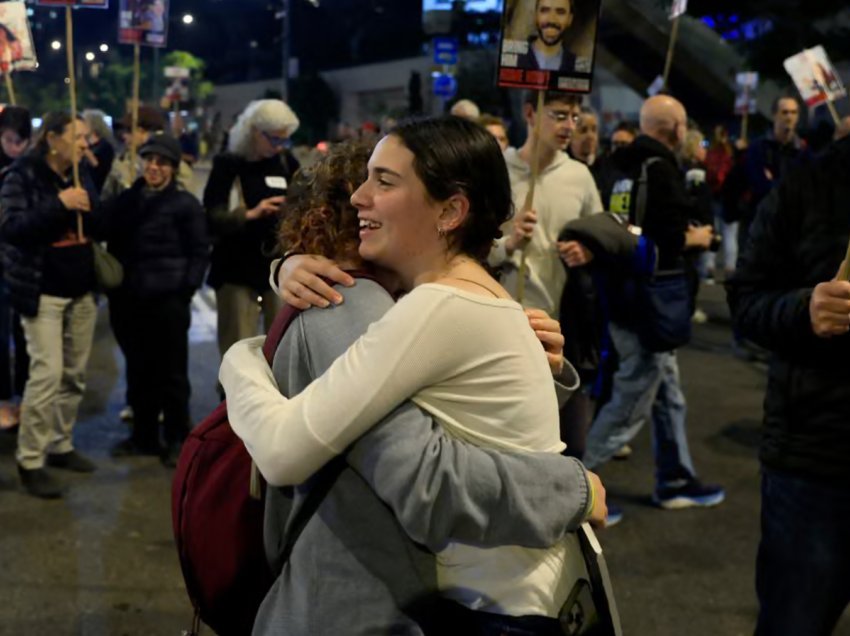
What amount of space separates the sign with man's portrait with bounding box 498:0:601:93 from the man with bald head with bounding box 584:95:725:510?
142 cm

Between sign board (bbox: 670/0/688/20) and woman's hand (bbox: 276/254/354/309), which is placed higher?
sign board (bbox: 670/0/688/20)

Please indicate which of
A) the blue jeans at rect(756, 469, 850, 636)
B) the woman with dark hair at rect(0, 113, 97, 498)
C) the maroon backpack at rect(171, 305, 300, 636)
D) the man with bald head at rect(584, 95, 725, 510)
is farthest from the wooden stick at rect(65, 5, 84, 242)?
the blue jeans at rect(756, 469, 850, 636)

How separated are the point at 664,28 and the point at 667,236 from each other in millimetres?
16035

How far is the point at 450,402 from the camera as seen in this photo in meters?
1.66

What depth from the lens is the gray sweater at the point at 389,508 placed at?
1.60m

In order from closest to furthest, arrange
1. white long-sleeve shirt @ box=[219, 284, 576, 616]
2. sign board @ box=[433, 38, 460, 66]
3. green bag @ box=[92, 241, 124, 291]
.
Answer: white long-sleeve shirt @ box=[219, 284, 576, 616] → green bag @ box=[92, 241, 124, 291] → sign board @ box=[433, 38, 460, 66]

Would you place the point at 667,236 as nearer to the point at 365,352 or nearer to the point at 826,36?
the point at 365,352

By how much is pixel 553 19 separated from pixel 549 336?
5.82 ft

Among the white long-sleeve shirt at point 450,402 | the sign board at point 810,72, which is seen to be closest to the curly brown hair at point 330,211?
the white long-sleeve shirt at point 450,402

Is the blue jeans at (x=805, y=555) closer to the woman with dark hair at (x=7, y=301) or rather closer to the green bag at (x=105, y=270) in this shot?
the green bag at (x=105, y=270)

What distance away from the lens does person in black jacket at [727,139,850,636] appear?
8.29 feet

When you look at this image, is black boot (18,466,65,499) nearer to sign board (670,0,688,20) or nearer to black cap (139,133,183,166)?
black cap (139,133,183,166)

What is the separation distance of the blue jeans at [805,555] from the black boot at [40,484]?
144 inches

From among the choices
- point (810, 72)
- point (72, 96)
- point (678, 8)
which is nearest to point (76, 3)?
point (72, 96)
